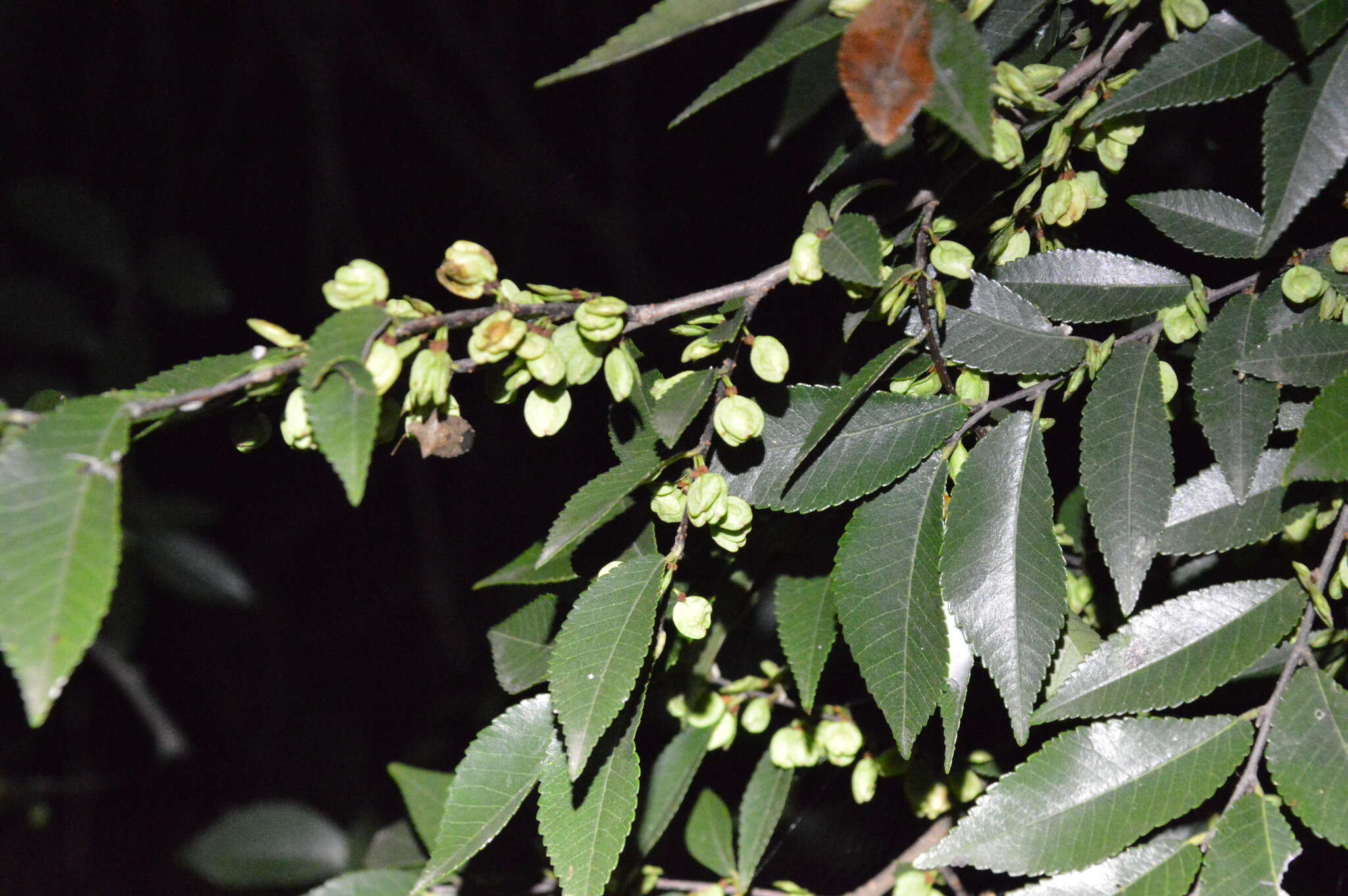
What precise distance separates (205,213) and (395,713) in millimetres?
1454

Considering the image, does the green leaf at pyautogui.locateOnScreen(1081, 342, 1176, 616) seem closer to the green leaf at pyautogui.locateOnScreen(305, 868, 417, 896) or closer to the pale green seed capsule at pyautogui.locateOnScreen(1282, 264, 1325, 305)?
the pale green seed capsule at pyautogui.locateOnScreen(1282, 264, 1325, 305)

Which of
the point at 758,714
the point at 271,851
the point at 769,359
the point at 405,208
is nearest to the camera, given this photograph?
the point at 769,359

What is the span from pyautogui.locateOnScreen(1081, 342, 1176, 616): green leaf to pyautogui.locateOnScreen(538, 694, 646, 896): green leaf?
0.35m

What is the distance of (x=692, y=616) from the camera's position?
0.71 m

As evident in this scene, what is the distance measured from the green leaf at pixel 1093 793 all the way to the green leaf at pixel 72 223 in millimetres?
1180

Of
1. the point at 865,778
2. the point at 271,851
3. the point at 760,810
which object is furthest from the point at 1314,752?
the point at 271,851

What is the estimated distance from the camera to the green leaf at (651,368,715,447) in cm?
64

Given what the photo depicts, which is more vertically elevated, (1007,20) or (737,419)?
(1007,20)

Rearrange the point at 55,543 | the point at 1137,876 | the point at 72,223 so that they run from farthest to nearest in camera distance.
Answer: the point at 72,223, the point at 1137,876, the point at 55,543

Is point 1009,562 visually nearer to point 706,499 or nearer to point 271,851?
point 706,499

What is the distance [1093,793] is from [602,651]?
402 millimetres

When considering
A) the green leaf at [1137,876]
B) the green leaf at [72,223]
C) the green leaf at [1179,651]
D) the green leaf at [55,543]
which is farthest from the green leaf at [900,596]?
the green leaf at [72,223]

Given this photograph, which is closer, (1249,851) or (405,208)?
(1249,851)

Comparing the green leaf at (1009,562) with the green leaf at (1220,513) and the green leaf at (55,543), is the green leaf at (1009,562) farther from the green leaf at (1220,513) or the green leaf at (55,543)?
the green leaf at (55,543)
